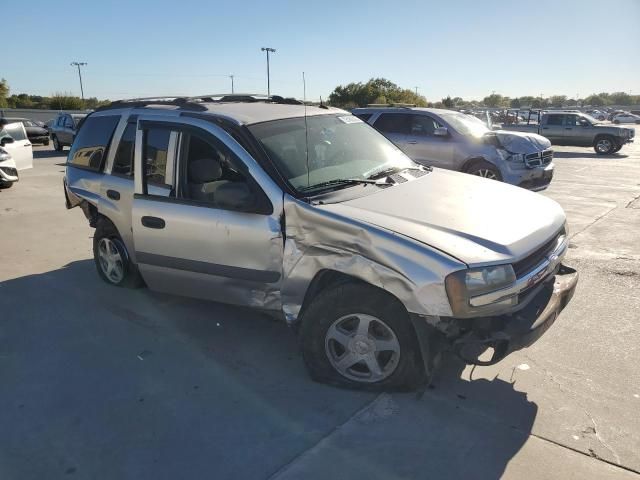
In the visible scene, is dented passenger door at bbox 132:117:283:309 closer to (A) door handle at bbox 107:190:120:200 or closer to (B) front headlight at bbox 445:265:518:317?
(A) door handle at bbox 107:190:120:200

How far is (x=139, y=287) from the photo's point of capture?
198 inches

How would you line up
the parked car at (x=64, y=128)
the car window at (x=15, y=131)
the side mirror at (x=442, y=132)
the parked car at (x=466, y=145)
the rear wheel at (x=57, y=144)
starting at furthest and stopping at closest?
the rear wheel at (x=57, y=144), the parked car at (x=64, y=128), the car window at (x=15, y=131), the side mirror at (x=442, y=132), the parked car at (x=466, y=145)

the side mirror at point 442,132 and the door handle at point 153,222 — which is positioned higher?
the side mirror at point 442,132

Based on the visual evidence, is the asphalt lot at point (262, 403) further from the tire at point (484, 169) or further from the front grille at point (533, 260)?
the tire at point (484, 169)

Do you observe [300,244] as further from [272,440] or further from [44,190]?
[44,190]

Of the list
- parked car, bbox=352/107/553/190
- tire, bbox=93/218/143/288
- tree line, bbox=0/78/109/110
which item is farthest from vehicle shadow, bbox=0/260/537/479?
tree line, bbox=0/78/109/110

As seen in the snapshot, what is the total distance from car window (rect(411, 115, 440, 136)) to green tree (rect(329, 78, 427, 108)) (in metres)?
34.3

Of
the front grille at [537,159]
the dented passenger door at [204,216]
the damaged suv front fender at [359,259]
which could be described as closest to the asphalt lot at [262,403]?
the dented passenger door at [204,216]

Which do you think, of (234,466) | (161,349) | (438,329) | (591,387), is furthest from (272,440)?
(591,387)

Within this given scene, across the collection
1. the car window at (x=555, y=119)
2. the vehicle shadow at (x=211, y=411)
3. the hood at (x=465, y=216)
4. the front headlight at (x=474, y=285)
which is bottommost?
the vehicle shadow at (x=211, y=411)

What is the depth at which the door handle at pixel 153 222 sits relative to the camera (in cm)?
413

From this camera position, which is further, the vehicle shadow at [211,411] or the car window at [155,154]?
the car window at [155,154]

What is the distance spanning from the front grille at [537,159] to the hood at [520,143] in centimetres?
8

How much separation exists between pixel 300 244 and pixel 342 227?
0.36 meters
